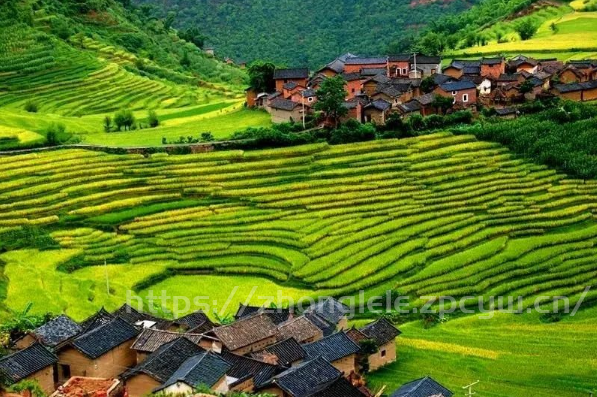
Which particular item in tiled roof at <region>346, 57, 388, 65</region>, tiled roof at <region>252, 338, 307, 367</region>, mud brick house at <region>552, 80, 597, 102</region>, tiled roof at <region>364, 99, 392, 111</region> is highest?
tiled roof at <region>346, 57, 388, 65</region>

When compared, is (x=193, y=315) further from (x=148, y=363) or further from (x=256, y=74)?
(x=256, y=74)

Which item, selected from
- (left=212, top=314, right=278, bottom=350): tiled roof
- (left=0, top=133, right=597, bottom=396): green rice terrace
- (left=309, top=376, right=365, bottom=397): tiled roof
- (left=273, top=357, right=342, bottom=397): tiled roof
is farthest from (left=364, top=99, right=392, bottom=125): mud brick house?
(left=309, top=376, right=365, bottom=397): tiled roof

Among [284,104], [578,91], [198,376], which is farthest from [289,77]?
[198,376]

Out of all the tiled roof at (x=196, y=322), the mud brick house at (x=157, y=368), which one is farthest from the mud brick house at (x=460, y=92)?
the mud brick house at (x=157, y=368)

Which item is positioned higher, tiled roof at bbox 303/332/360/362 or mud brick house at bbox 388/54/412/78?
mud brick house at bbox 388/54/412/78

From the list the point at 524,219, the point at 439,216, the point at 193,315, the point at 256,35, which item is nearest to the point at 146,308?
the point at 193,315

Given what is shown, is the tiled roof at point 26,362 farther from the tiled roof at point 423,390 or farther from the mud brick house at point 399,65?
the mud brick house at point 399,65

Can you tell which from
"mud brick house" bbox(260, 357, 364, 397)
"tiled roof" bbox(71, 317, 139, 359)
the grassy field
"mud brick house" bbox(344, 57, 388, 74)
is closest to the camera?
"mud brick house" bbox(260, 357, 364, 397)

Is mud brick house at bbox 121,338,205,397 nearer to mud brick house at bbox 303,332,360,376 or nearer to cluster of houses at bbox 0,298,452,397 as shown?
cluster of houses at bbox 0,298,452,397
